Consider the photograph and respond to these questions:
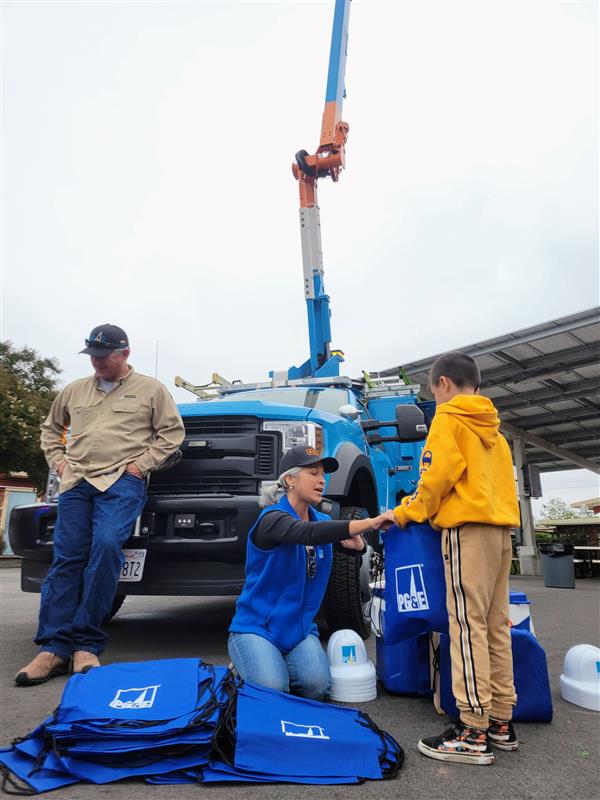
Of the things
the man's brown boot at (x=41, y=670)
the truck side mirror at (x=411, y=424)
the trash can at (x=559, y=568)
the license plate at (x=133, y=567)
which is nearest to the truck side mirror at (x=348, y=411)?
the truck side mirror at (x=411, y=424)

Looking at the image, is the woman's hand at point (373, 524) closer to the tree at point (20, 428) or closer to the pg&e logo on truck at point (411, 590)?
the pg&e logo on truck at point (411, 590)

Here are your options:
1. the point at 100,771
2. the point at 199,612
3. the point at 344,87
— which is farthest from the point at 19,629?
the point at 344,87

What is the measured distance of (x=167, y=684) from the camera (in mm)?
2184

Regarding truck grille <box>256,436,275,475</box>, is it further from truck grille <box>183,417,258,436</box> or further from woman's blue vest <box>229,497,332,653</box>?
woman's blue vest <box>229,497,332,653</box>

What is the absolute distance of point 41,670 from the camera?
3.14 metres

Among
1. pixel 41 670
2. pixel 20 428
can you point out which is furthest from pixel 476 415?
pixel 20 428

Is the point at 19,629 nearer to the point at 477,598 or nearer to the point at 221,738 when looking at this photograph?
the point at 221,738

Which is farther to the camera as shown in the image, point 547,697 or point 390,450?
point 390,450

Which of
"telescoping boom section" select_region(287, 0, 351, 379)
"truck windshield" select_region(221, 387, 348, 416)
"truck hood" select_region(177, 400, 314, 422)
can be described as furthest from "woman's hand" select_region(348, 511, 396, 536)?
"telescoping boom section" select_region(287, 0, 351, 379)

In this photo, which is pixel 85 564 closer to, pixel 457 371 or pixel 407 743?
pixel 407 743

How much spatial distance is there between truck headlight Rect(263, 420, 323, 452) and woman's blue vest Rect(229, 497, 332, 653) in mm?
1042

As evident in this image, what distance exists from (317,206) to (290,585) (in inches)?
248

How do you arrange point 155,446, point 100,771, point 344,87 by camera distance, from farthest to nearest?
point 344,87
point 155,446
point 100,771

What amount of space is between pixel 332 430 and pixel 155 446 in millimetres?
1195
